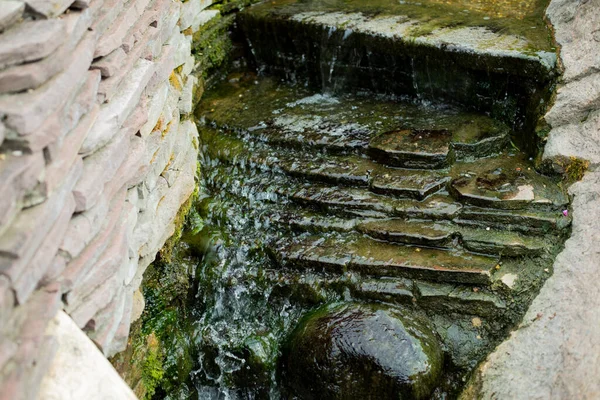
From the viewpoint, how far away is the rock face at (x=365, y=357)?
3.78 m

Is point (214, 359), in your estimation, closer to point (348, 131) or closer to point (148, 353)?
point (148, 353)

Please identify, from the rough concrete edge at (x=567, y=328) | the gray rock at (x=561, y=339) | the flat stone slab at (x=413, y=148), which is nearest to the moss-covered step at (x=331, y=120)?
the flat stone slab at (x=413, y=148)

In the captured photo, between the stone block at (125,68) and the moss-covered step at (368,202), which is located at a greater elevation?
the stone block at (125,68)

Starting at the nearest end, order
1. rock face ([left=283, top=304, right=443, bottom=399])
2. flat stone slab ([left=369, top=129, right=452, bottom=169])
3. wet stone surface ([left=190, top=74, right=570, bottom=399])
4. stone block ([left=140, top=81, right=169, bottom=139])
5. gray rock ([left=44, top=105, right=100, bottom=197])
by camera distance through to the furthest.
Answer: gray rock ([left=44, top=105, right=100, bottom=197])
stone block ([left=140, top=81, right=169, bottom=139])
rock face ([left=283, top=304, right=443, bottom=399])
wet stone surface ([left=190, top=74, right=570, bottom=399])
flat stone slab ([left=369, top=129, right=452, bottom=169])

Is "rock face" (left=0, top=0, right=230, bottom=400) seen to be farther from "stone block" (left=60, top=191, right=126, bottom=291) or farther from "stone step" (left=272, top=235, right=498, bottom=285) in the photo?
"stone step" (left=272, top=235, right=498, bottom=285)

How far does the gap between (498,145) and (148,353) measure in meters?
2.85

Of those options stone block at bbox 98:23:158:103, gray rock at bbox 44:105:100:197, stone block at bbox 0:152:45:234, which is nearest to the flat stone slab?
stone block at bbox 98:23:158:103

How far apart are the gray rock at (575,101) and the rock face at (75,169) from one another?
104 inches

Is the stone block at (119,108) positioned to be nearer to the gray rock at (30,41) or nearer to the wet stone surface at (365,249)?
the gray rock at (30,41)

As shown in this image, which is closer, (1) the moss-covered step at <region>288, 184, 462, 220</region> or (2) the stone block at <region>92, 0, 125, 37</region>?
(2) the stone block at <region>92, 0, 125, 37</region>

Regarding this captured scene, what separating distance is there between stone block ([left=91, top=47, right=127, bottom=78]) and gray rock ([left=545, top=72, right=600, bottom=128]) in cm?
296

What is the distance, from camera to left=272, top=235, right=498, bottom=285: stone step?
13.5 feet

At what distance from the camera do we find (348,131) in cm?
509

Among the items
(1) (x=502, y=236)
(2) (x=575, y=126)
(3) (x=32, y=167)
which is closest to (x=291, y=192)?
(1) (x=502, y=236)
